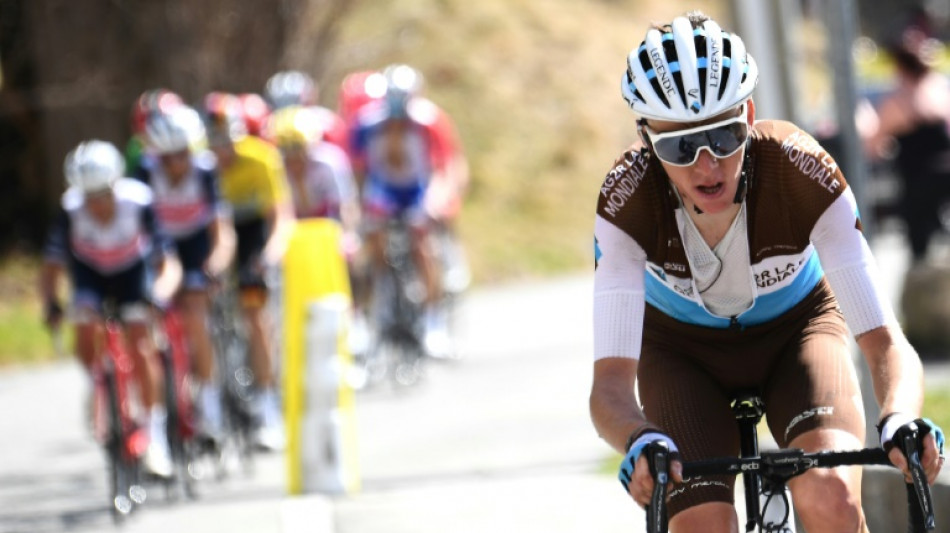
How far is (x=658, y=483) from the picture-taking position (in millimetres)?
4332

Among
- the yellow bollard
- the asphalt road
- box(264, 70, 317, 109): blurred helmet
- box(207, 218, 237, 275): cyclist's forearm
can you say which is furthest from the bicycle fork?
box(264, 70, 317, 109): blurred helmet

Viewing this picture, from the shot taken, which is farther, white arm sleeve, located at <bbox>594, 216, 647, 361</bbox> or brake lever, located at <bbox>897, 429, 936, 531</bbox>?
white arm sleeve, located at <bbox>594, 216, 647, 361</bbox>

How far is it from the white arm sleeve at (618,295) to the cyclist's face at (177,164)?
7195mm

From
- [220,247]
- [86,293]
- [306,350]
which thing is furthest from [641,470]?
[220,247]

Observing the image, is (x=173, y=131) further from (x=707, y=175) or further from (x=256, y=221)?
(x=707, y=175)

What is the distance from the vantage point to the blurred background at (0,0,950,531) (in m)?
22.6

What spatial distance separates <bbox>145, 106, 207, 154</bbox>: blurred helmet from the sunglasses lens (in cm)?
711

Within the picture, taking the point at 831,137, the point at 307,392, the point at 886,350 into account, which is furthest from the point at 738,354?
the point at 307,392

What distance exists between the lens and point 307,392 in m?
10.6

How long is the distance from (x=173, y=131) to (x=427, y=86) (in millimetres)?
16699

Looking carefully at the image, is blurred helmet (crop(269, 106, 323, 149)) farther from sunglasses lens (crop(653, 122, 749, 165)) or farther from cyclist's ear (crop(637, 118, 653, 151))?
sunglasses lens (crop(653, 122, 749, 165))

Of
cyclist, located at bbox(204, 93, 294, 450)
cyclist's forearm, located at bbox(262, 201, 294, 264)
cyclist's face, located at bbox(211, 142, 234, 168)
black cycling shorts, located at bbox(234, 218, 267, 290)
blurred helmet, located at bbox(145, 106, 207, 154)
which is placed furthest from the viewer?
black cycling shorts, located at bbox(234, 218, 267, 290)

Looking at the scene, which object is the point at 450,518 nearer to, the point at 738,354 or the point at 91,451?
the point at 738,354

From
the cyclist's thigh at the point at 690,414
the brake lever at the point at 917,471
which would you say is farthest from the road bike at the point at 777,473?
the cyclist's thigh at the point at 690,414
